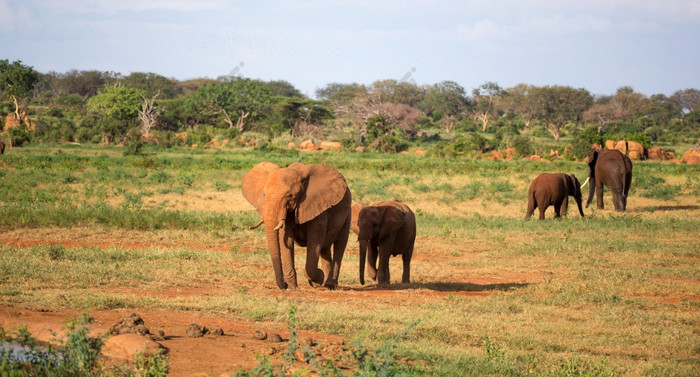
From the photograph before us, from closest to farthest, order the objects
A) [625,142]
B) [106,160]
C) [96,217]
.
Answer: [96,217]
[106,160]
[625,142]

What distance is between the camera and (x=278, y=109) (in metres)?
66.5

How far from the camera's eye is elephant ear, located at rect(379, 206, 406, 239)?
13.0 m

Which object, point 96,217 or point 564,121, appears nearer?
point 96,217

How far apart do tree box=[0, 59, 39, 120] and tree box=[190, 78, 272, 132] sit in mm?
14216

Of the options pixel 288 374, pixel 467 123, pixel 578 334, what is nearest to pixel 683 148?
pixel 467 123

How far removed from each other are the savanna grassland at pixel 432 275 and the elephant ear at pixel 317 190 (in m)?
1.13

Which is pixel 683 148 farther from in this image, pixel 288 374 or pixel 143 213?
pixel 288 374

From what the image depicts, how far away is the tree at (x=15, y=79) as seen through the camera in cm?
5747

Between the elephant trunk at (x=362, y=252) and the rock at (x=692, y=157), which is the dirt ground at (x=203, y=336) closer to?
the elephant trunk at (x=362, y=252)

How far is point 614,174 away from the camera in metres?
24.1

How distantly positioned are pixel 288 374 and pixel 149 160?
2739 centimetres

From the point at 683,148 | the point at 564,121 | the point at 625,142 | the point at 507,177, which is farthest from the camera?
the point at 564,121

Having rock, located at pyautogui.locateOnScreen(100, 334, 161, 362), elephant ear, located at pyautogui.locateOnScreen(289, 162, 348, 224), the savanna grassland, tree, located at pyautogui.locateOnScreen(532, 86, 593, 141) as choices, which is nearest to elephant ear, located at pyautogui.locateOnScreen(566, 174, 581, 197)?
the savanna grassland

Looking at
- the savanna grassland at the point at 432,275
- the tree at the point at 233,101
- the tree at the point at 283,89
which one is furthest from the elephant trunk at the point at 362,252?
the tree at the point at 283,89
